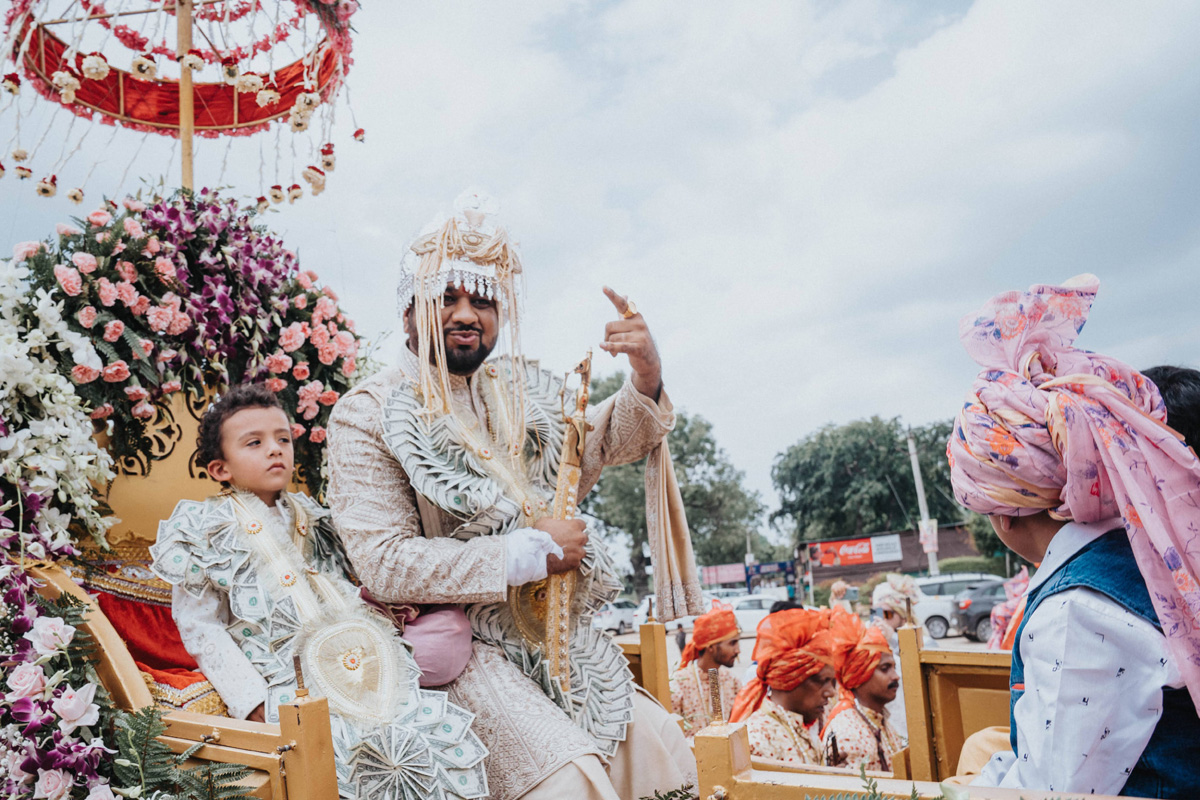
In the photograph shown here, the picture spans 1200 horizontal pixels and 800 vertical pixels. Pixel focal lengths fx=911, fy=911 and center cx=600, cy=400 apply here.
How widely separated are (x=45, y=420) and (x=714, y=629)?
179 inches

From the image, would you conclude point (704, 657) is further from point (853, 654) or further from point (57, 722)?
point (57, 722)

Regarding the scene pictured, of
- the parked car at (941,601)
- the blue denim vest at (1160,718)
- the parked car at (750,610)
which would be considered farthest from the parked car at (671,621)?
the parked car at (941,601)

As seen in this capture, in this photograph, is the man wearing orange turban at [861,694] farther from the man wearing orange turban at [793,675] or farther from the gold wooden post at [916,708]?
the gold wooden post at [916,708]

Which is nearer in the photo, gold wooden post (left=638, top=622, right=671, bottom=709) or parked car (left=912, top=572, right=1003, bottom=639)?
gold wooden post (left=638, top=622, right=671, bottom=709)

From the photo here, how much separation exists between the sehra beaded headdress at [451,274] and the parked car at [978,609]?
16961mm

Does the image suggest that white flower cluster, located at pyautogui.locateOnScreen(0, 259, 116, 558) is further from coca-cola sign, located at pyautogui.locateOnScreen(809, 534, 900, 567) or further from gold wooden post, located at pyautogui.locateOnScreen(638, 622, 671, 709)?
coca-cola sign, located at pyautogui.locateOnScreen(809, 534, 900, 567)

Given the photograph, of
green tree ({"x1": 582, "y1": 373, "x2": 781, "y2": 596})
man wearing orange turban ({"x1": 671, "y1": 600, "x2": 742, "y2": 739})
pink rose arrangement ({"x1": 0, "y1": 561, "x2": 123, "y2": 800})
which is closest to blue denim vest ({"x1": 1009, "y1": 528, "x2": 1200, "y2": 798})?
pink rose arrangement ({"x1": 0, "y1": 561, "x2": 123, "y2": 800})

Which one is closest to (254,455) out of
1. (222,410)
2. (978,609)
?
(222,410)

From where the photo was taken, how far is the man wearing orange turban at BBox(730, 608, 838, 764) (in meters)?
4.84

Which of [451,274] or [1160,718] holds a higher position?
[451,274]

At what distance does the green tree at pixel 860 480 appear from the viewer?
126 ft

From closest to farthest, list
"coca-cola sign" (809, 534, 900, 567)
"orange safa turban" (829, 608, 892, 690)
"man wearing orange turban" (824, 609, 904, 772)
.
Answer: "man wearing orange turban" (824, 609, 904, 772), "orange safa turban" (829, 608, 892, 690), "coca-cola sign" (809, 534, 900, 567)

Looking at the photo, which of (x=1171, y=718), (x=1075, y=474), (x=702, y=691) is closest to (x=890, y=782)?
(x=1171, y=718)

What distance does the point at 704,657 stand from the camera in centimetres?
648
